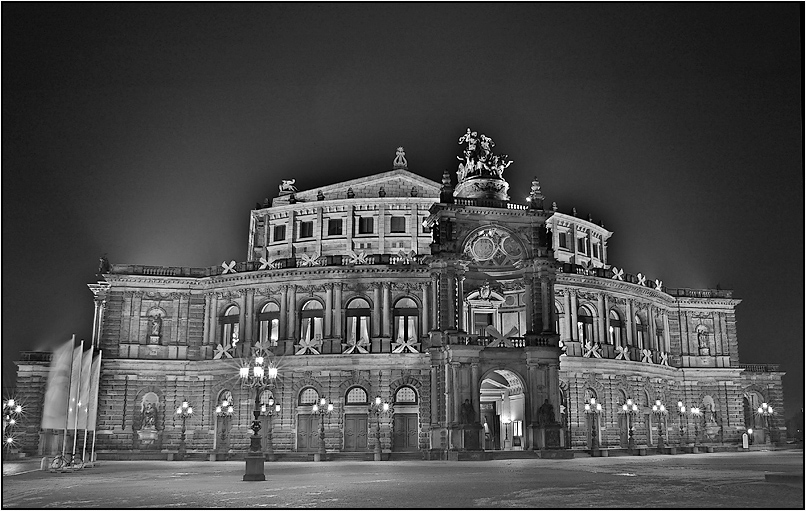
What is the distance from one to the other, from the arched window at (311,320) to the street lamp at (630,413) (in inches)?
967

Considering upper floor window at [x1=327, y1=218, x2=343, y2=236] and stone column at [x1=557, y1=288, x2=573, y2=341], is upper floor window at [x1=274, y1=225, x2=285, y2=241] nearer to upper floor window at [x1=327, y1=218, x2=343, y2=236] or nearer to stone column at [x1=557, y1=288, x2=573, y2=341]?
upper floor window at [x1=327, y1=218, x2=343, y2=236]

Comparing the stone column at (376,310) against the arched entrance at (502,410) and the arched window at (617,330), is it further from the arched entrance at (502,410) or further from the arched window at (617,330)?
the arched window at (617,330)

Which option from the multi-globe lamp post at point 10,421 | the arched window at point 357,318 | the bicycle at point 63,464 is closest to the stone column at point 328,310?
the arched window at point 357,318

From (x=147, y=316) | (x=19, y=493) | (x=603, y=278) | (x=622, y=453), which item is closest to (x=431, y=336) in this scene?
(x=622, y=453)

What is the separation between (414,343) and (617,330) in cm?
1838

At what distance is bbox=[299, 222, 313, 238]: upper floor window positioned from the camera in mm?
76037

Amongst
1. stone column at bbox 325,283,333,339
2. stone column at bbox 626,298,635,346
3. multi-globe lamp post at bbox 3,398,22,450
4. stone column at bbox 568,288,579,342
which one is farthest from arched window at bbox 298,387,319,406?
stone column at bbox 626,298,635,346

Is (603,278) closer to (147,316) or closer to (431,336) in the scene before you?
(431,336)

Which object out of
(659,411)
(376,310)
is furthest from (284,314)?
(659,411)

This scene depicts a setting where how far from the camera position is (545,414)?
5244 cm

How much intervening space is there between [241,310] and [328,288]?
716cm

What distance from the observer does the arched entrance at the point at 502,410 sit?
57312 millimetres

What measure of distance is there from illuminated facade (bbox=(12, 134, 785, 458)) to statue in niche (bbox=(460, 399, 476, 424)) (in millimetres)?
64

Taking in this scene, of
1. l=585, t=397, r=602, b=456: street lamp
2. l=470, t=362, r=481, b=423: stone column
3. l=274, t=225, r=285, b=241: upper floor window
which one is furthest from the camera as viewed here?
l=274, t=225, r=285, b=241: upper floor window
